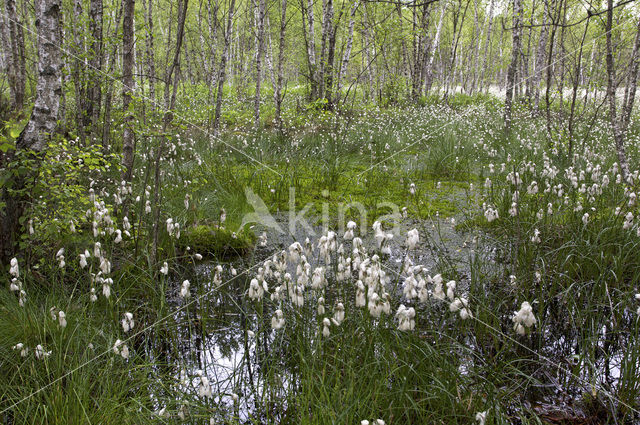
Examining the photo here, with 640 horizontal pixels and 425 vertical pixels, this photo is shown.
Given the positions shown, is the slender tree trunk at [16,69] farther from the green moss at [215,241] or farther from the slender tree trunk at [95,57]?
the green moss at [215,241]

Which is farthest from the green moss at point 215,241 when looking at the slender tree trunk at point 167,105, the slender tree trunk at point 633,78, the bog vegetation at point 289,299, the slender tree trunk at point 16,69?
the slender tree trunk at point 16,69

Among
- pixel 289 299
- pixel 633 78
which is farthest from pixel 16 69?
pixel 633 78

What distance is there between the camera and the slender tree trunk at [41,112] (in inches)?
126

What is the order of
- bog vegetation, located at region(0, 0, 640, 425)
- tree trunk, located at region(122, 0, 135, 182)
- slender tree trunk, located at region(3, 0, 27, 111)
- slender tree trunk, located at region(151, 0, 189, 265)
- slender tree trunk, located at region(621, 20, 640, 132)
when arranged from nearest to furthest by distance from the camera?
bog vegetation, located at region(0, 0, 640, 425) < slender tree trunk, located at region(151, 0, 189, 265) < tree trunk, located at region(122, 0, 135, 182) < slender tree trunk, located at region(621, 20, 640, 132) < slender tree trunk, located at region(3, 0, 27, 111)

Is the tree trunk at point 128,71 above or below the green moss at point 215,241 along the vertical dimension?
above

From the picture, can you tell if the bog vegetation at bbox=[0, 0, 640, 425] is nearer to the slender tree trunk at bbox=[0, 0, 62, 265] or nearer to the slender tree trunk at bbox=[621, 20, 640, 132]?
the slender tree trunk at bbox=[0, 0, 62, 265]

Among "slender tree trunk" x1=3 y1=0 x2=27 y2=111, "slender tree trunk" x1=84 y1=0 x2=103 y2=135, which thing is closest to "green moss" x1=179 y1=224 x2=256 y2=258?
"slender tree trunk" x1=84 y1=0 x2=103 y2=135

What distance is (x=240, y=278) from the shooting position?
13.4ft

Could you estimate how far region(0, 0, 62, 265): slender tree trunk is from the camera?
10.5 feet

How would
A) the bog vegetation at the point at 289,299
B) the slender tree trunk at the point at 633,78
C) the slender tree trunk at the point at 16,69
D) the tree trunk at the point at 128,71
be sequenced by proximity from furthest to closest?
1. the slender tree trunk at the point at 16,69
2. the slender tree trunk at the point at 633,78
3. the tree trunk at the point at 128,71
4. the bog vegetation at the point at 289,299

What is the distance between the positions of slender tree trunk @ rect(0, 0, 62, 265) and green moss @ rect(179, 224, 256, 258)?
5.17ft

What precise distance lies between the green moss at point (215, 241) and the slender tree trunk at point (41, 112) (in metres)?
1.58

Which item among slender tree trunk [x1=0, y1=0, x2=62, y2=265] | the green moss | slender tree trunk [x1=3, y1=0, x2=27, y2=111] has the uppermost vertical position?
slender tree trunk [x1=3, y1=0, x2=27, y2=111]

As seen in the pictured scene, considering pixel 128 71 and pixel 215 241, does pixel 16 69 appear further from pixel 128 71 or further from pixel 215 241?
pixel 215 241
